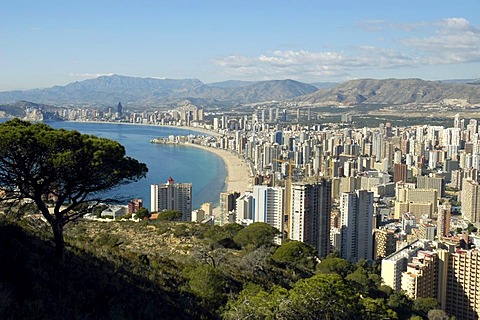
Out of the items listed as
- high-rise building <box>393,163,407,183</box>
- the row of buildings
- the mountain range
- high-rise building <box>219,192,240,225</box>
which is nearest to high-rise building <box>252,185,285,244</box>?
the row of buildings

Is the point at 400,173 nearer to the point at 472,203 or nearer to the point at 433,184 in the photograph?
the point at 433,184

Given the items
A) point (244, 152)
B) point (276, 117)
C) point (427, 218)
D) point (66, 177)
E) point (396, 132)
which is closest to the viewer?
point (66, 177)

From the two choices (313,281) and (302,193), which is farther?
(302,193)

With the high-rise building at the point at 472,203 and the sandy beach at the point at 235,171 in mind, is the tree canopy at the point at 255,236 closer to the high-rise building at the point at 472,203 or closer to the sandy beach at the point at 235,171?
the high-rise building at the point at 472,203

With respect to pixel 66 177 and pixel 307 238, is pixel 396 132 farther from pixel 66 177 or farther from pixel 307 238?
pixel 66 177

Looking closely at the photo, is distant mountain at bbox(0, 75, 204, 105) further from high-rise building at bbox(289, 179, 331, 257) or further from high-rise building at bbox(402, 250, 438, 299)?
high-rise building at bbox(402, 250, 438, 299)

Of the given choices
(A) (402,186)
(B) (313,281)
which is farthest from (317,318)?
(A) (402,186)

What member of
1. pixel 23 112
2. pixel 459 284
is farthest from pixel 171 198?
pixel 23 112

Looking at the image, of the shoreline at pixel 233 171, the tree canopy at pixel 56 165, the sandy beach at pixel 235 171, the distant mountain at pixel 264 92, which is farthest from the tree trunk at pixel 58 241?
the distant mountain at pixel 264 92
